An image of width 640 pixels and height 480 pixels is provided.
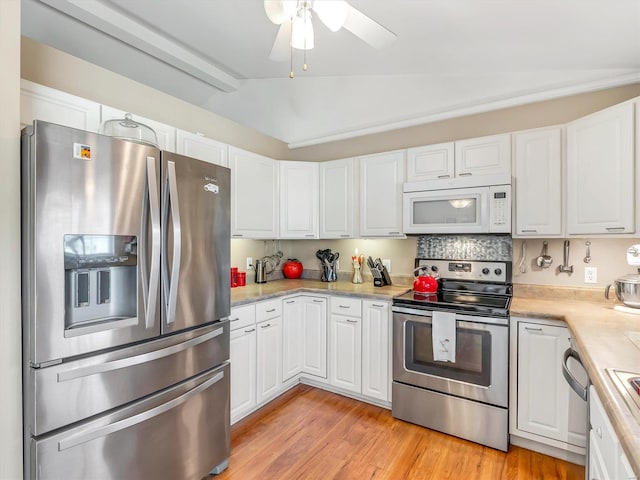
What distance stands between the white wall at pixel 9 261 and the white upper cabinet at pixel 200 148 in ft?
3.52

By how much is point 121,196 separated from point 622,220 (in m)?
2.79

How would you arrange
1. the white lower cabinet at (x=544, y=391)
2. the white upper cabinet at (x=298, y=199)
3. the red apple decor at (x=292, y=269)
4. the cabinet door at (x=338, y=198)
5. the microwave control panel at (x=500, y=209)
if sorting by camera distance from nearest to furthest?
the white lower cabinet at (x=544, y=391), the microwave control panel at (x=500, y=209), the cabinet door at (x=338, y=198), the white upper cabinet at (x=298, y=199), the red apple decor at (x=292, y=269)

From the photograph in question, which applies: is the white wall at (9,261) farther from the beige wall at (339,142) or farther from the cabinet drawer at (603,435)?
the cabinet drawer at (603,435)

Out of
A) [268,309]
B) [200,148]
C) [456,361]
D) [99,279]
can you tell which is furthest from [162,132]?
[456,361]

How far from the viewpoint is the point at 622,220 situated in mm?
2002

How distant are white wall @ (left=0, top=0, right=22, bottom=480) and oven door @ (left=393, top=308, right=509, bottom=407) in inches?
86.3

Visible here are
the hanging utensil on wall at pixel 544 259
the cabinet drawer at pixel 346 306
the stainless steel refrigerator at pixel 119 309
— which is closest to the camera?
the stainless steel refrigerator at pixel 119 309

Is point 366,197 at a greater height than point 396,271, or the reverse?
point 366,197

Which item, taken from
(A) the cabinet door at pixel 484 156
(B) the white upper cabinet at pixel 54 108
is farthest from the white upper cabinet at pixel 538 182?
(B) the white upper cabinet at pixel 54 108

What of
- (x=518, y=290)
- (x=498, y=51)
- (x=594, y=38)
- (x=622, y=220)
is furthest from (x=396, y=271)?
(x=594, y=38)

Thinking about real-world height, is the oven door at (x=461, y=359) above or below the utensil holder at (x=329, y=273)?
below

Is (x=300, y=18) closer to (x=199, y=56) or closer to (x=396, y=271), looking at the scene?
(x=199, y=56)

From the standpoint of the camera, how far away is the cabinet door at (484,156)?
251cm

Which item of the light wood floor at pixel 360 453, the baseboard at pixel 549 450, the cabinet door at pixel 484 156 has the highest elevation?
the cabinet door at pixel 484 156
